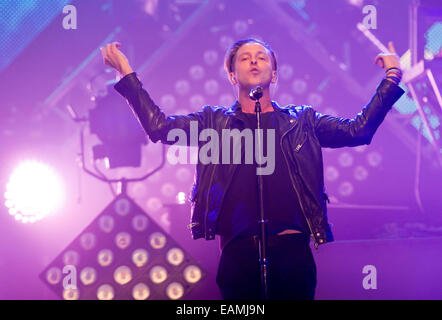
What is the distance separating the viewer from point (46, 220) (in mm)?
5004

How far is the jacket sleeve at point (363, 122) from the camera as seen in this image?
2029 mm

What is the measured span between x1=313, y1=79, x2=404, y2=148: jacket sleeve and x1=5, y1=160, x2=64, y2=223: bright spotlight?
269 centimetres

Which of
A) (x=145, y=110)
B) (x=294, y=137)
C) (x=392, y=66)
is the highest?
(x=392, y=66)

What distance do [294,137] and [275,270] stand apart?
60cm

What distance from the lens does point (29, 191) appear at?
3.97m

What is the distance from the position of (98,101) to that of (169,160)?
1605 millimetres

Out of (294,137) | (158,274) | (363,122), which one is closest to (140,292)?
(158,274)

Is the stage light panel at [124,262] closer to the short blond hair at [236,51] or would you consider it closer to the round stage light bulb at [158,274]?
the round stage light bulb at [158,274]

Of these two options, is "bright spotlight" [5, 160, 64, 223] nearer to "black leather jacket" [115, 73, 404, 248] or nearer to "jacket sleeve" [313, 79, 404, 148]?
"black leather jacket" [115, 73, 404, 248]

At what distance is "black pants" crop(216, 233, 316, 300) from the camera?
1.79 meters

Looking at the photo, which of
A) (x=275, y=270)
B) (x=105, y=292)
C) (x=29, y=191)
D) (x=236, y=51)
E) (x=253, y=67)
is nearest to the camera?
(x=275, y=270)

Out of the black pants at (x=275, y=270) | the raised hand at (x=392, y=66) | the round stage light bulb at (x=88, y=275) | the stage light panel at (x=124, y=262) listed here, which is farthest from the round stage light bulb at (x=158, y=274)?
the raised hand at (x=392, y=66)

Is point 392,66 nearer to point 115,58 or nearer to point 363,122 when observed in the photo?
point 363,122

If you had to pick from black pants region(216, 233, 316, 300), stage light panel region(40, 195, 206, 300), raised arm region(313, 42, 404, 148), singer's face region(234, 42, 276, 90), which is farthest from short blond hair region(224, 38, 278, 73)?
stage light panel region(40, 195, 206, 300)
